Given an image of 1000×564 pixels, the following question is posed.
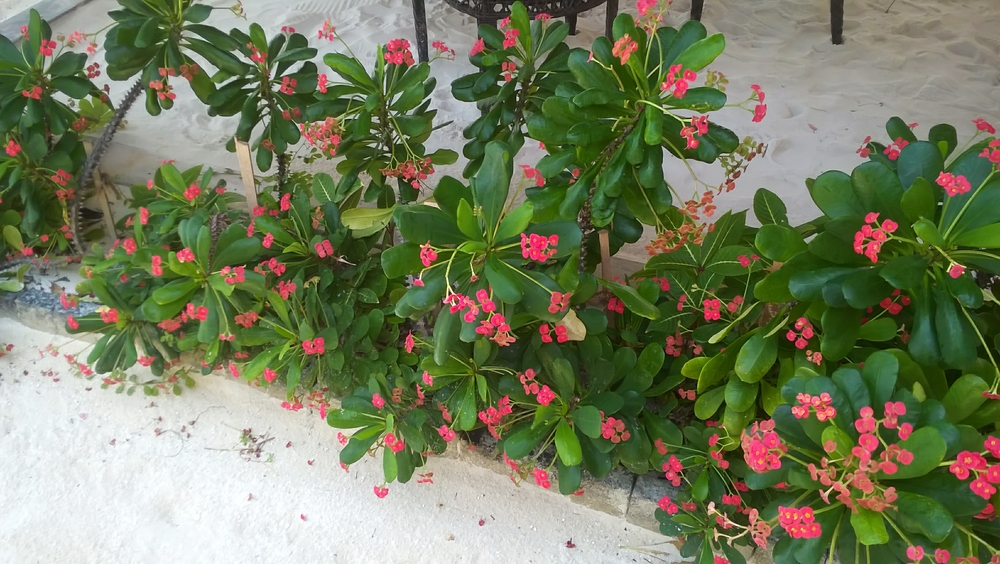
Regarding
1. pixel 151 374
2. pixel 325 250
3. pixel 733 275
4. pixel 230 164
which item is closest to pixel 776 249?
pixel 733 275

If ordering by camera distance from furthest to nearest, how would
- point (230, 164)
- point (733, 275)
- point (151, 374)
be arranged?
1. point (230, 164)
2. point (151, 374)
3. point (733, 275)

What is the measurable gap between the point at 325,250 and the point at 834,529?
4.02ft

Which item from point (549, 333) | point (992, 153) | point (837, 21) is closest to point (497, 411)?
point (549, 333)

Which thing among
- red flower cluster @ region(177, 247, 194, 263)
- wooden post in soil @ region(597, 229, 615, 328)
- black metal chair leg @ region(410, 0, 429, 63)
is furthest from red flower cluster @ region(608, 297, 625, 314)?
black metal chair leg @ region(410, 0, 429, 63)

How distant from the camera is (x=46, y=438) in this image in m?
1.88

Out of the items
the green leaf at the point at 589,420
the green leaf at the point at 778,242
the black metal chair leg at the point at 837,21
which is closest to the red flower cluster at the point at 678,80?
the green leaf at the point at 778,242

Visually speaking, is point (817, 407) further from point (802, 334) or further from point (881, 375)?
point (802, 334)

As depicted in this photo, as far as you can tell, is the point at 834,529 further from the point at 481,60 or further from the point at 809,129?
the point at 809,129

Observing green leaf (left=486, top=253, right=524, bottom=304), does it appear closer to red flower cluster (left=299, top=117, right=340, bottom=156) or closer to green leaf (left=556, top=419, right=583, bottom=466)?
green leaf (left=556, top=419, right=583, bottom=466)

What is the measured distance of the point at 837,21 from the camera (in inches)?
134

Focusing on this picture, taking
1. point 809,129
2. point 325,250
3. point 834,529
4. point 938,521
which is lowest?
point 809,129

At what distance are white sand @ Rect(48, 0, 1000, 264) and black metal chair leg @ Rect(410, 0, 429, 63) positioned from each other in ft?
0.46

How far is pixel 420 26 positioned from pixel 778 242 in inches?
99.6

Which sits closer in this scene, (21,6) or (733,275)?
(733,275)
